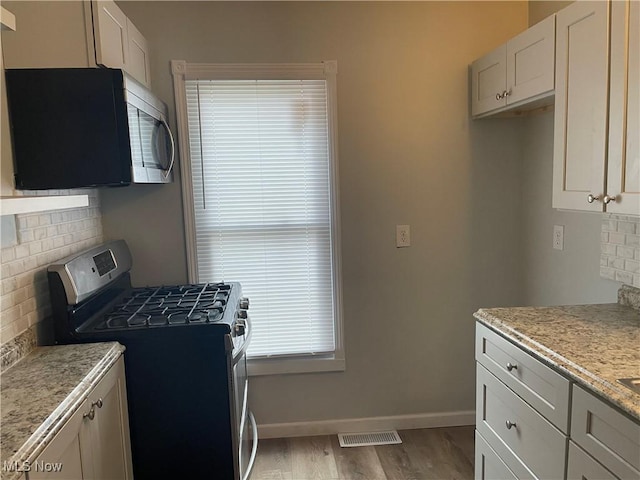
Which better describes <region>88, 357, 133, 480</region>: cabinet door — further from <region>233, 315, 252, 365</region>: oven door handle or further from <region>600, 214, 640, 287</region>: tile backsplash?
<region>600, 214, 640, 287</region>: tile backsplash

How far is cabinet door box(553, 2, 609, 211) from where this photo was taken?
5.35 feet

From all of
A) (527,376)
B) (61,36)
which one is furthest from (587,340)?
(61,36)

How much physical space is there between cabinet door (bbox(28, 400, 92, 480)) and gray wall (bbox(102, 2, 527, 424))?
1.28 m

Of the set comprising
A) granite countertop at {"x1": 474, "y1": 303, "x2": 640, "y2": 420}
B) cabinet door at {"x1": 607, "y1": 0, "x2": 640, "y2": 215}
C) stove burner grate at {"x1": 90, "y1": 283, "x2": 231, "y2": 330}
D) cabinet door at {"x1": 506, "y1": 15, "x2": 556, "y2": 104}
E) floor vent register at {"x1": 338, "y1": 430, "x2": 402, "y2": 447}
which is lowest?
floor vent register at {"x1": 338, "y1": 430, "x2": 402, "y2": 447}

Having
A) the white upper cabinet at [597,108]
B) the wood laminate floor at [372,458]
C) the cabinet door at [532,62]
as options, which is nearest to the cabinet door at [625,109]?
the white upper cabinet at [597,108]

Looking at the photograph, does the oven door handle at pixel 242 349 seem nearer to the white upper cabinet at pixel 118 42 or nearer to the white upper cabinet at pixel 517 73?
the white upper cabinet at pixel 118 42

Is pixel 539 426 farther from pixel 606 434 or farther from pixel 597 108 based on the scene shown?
pixel 597 108

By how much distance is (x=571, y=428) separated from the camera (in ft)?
4.50

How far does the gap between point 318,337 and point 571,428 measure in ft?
5.17

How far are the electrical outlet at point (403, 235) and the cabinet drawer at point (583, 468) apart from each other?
4.92 ft

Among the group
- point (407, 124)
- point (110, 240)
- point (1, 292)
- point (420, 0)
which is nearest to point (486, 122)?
point (407, 124)

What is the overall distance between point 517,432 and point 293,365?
1.38 m

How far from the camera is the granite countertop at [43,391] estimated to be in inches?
43.4

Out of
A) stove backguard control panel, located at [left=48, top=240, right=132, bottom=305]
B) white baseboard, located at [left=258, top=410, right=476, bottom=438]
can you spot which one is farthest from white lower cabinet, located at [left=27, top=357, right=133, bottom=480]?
white baseboard, located at [left=258, top=410, right=476, bottom=438]
